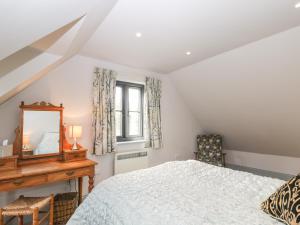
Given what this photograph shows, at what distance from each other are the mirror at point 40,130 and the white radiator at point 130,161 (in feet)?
3.53

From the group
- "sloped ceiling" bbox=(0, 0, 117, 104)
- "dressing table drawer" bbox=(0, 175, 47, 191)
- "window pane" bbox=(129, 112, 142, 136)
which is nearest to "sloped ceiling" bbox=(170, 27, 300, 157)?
"window pane" bbox=(129, 112, 142, 136)

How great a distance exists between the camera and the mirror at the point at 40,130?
2521mm

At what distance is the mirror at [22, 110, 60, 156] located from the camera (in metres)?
2.54

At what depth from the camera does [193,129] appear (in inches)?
194

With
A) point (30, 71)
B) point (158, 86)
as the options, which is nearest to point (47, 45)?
point (30, 71)

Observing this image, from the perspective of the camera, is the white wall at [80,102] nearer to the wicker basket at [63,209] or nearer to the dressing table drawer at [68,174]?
the wicker basket at [63,209]

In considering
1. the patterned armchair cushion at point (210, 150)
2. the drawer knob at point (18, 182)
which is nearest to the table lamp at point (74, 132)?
the drawer knob at point (18, 182)

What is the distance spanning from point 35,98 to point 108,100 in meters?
1.12

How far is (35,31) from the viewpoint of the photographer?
1.12 m

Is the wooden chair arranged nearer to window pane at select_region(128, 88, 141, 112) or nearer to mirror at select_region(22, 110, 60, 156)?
mirror at select_region(22, 110, 60, 156)

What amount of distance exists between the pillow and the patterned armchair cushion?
3.08 meters

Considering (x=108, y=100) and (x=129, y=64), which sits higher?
(x=129, y=64)

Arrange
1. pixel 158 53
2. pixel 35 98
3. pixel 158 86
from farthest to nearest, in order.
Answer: pixel 158 86 < pixel 158 53 < pixel 35 98

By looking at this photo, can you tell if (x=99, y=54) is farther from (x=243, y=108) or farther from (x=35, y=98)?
(x=243, y=108)
